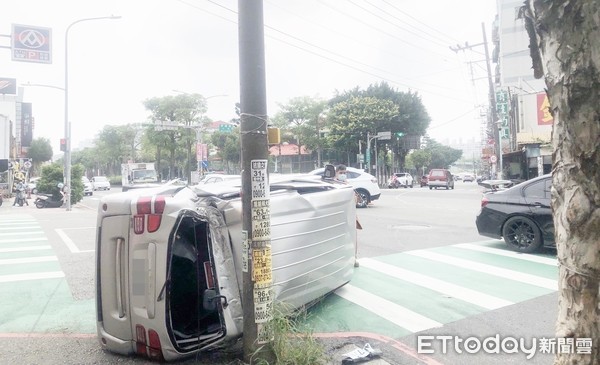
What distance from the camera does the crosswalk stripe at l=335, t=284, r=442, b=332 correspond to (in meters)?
4.66

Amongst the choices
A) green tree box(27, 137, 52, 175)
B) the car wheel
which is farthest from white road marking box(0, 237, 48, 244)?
green tree box(27, 137, 52, 175)

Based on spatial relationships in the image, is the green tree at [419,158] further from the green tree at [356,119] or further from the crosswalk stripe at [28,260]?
the crosswalk stripe at [28,260]

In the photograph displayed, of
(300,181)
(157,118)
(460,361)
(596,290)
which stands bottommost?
(460,361)

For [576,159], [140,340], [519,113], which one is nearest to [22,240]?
[140,340]

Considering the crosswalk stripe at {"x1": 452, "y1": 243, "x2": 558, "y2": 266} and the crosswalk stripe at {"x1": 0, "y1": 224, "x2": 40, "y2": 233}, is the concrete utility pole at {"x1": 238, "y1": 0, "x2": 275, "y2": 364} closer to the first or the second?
the crosswalk stripe at {"x1": 452, "y1": 243, "x2": 558, "y2": 266}

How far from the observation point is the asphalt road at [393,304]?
411 cm

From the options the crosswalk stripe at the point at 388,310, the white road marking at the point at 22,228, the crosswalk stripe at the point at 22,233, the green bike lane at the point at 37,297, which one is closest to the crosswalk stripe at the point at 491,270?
the crosswalk stripe at the point at 388,310

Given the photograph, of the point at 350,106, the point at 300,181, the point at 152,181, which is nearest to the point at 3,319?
the point at 300,181

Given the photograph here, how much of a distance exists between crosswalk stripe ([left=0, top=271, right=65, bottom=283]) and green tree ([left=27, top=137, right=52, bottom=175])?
65625mm

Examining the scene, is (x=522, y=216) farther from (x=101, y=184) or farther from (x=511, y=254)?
(x=101, y=184)

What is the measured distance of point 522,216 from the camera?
802 cm

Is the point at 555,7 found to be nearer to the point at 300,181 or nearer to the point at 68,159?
the point at 300,181

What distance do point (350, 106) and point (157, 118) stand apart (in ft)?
69.3

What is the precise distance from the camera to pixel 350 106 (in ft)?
152
